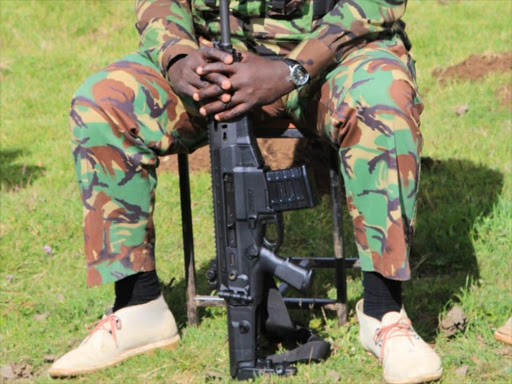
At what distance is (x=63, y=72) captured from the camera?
8164mm

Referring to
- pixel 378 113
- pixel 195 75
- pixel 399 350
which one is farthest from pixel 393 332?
pixel 195 75

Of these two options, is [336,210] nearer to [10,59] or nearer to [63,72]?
[63,72]

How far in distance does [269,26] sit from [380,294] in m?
1.17

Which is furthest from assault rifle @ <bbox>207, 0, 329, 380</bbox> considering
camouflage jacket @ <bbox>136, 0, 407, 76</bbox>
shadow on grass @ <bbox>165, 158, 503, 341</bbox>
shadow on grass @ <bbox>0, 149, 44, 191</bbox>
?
shadow on grass @ <bbox>0, 149, 44, 191</bbox>

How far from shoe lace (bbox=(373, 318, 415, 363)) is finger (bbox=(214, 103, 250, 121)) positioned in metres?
0.97

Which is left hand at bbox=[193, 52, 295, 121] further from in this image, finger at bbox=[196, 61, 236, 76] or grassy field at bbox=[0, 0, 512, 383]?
grassy field at bbox=[0, 0, 512, 383]

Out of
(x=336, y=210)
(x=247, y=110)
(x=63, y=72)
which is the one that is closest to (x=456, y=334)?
(x=336, y=210)

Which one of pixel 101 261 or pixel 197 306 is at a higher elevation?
pixel 101 261

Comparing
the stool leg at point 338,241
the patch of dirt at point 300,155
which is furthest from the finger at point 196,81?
the patch of dirt at point 300,155

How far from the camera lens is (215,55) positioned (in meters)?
3.36

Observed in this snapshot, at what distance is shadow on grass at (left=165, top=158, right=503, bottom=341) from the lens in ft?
13.3

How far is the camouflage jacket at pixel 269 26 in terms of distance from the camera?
3.49 metres

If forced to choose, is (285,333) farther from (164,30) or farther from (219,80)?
(164,30)

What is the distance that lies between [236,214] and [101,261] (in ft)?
1.96
